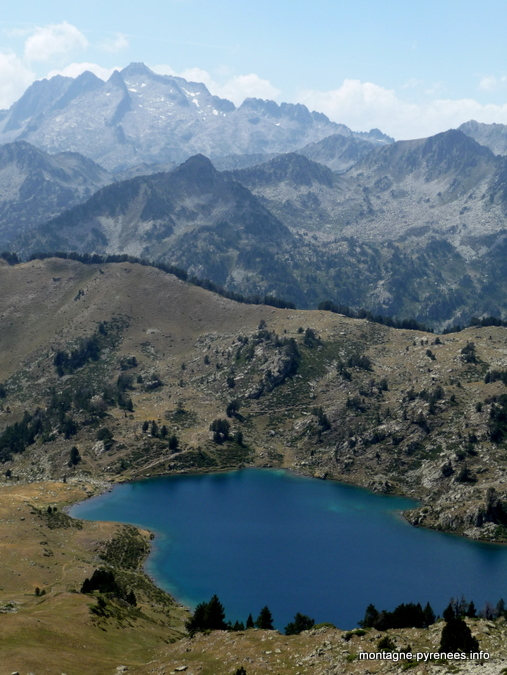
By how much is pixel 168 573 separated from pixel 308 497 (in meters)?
60.2

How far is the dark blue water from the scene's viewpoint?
119250 mm

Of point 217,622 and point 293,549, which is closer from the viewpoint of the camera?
point 217,622

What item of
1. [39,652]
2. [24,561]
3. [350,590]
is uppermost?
[39,652]

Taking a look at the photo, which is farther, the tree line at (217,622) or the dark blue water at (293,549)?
the dark blue water at (293,549)

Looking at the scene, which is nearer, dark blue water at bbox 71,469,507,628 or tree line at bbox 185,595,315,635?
tree line at bbox 185,595,315,635

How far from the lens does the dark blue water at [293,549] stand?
391ft

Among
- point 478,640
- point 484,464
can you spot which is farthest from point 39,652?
point 484,464

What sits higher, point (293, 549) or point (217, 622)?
point (217, 622)

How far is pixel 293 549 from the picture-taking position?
142 metres

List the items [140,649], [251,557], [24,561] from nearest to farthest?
[140,649] < [24,561] < [251,557]

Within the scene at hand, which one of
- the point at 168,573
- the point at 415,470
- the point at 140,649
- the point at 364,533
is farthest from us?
the point at 415,470

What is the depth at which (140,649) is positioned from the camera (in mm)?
76688

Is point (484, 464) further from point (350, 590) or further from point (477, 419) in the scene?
point (350, 590)

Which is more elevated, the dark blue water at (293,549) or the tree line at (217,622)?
the tree line at (217,622)
